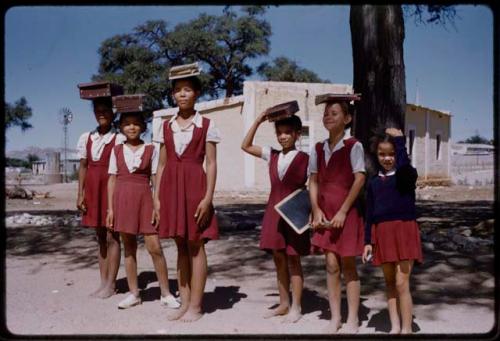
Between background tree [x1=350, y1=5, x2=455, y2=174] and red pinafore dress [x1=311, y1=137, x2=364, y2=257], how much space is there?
8.47 feet

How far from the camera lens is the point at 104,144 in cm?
477

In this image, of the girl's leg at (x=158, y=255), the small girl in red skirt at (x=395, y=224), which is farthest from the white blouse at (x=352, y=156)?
the girl's leg at (x=158, y=255)

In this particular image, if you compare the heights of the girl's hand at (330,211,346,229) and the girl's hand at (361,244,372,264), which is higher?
the girl's hand at (330,211,346,229)

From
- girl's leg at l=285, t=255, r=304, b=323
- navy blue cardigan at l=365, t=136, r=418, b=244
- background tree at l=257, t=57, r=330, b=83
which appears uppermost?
background tree at l=257, t=57, r=330, b=83

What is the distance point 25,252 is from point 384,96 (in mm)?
4922

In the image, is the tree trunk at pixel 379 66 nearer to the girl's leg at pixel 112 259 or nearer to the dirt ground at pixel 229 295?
the dirt ground at pixel 229 295

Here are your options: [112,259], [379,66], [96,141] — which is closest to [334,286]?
[112,259]

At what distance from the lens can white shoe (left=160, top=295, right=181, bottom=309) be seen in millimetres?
4289

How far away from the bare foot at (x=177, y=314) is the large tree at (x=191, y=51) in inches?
820

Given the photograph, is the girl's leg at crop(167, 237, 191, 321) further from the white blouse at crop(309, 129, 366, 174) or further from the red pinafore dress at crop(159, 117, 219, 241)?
the white blouse at crop(309, 129, 366, 174)

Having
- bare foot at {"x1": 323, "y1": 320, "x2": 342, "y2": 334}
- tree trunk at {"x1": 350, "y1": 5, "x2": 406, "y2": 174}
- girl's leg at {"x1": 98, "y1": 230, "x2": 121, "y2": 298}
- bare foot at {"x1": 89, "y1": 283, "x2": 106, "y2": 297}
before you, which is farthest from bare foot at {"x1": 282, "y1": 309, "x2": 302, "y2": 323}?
tree trunk at {"x1": 350, "y1": 5, "x2": 406, "y2": 174}

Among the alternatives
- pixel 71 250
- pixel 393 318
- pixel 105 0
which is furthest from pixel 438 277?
pixel 71 250

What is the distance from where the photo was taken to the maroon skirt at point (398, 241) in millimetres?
3396

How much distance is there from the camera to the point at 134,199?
4.32 meters
